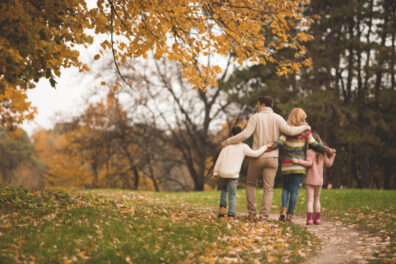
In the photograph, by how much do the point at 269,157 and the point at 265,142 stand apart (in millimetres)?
324

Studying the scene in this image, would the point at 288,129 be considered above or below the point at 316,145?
above

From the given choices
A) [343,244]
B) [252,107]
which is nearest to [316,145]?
[343,244]

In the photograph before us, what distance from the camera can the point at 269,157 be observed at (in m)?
6.94

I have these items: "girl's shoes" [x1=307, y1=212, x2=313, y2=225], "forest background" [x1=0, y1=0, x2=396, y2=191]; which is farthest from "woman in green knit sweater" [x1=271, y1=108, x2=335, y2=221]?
"forest background" [x1=0, y1=0, x2=396, y2=191]

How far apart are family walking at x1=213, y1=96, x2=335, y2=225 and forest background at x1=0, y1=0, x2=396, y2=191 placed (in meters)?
9.58

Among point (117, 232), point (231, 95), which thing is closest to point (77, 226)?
point (117, 232)

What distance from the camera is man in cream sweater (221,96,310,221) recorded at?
22.9 feet

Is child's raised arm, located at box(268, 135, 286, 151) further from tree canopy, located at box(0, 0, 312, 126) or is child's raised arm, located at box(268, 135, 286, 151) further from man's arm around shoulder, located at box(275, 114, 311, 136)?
tree canopy, located at box(0, 0, 312, 126)

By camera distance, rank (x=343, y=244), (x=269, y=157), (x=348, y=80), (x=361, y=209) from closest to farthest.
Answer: (x=343, y=244), (x=269, y=157), (x=361, y=209), (x=348, y=80)

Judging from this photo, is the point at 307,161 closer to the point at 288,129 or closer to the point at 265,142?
the point at 288,129

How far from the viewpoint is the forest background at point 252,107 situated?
766 inches

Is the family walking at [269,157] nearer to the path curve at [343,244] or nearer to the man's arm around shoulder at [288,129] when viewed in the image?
the man's arm around shoulder at [288,129]

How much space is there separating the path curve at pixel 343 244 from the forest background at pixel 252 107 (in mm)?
9142

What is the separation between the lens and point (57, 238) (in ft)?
15.6
